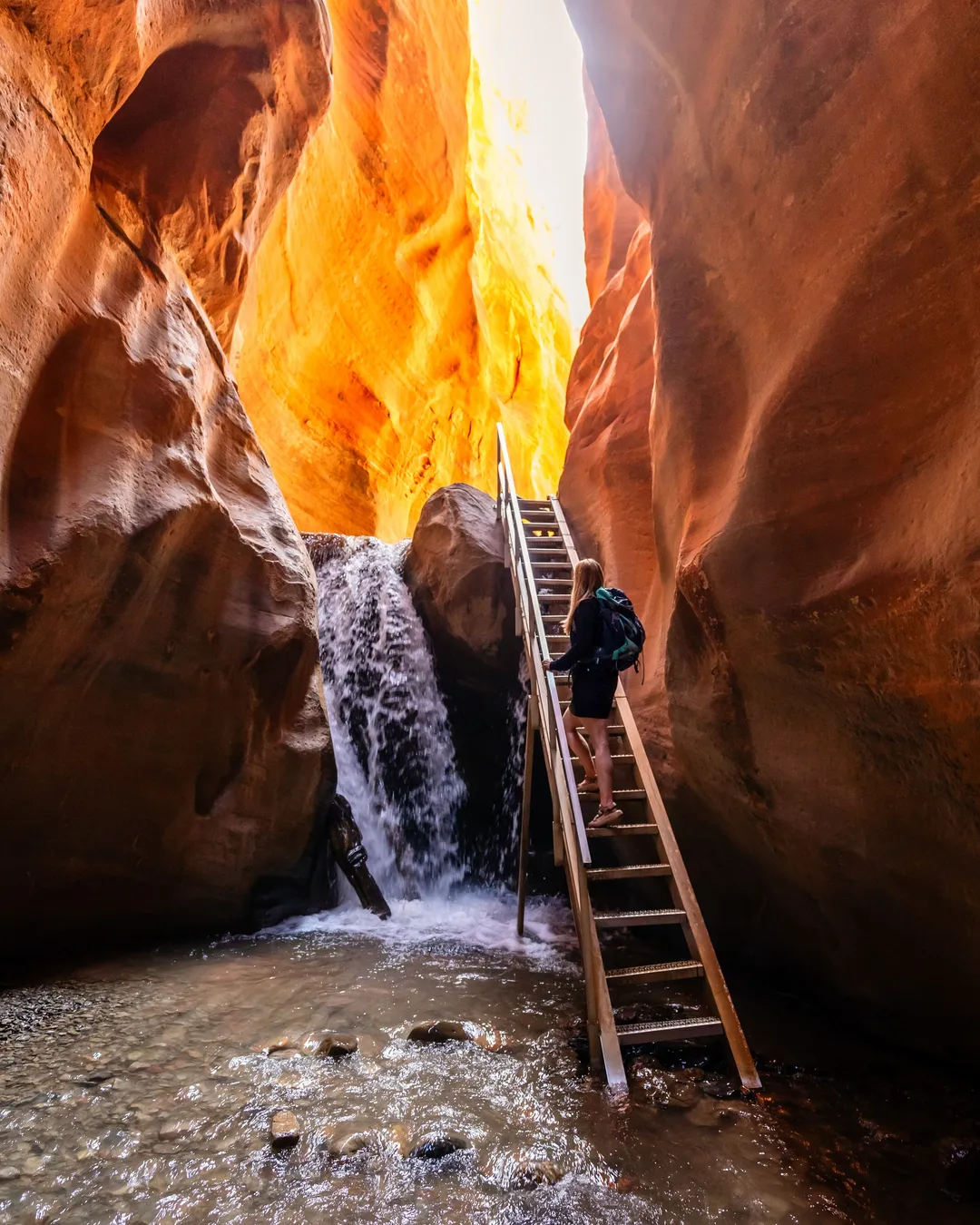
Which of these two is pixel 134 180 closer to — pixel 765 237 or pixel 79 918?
pixel 765 237

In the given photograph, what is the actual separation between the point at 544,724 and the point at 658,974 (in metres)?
1.95

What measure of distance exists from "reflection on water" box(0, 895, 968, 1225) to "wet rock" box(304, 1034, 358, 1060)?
0.20 ft

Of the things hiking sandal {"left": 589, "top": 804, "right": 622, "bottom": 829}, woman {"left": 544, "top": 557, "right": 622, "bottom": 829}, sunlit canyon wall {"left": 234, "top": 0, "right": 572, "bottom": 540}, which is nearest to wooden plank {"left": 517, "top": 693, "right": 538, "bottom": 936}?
woman {"left": 544, "top": 557, "right": 622, "bottom": 829}

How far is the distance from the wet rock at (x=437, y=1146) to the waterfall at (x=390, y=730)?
4437mm

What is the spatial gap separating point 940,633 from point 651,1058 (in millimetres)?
2517

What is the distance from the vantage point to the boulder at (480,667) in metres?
8.27

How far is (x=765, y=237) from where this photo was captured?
435cm

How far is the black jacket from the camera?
4375mm

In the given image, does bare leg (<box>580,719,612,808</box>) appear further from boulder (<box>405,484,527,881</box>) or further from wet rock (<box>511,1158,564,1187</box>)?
boulder (<box>405,484,527,881</box>)

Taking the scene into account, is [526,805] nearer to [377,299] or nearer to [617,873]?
[617,873]

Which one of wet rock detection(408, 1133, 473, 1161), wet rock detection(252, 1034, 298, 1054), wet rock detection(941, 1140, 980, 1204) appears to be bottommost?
wet rock detection(941, 1140, 980, 1204)

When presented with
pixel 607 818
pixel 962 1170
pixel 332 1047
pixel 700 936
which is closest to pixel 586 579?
pixel 607 818

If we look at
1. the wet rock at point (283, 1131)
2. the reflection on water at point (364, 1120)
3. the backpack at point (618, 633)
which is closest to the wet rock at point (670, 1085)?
the reflection on water at point (364, 1120)

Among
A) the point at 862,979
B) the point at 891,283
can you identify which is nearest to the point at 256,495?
the point at 891,283
